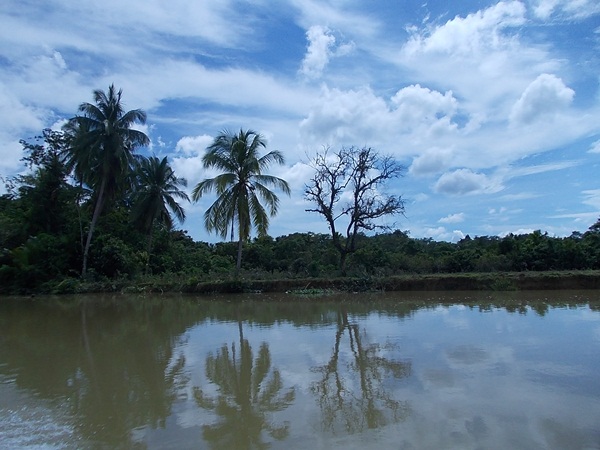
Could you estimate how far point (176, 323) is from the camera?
1219 cm

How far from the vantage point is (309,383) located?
605cm

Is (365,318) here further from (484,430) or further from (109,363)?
(484,430)

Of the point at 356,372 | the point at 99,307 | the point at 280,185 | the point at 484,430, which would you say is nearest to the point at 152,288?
the point at 99,307

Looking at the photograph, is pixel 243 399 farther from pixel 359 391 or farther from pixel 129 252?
pixel 129 252

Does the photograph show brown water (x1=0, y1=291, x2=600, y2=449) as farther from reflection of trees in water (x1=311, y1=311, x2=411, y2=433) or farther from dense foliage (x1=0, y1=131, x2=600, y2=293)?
dense foliage (x1=0, y1=131, x2=600, y2=293)

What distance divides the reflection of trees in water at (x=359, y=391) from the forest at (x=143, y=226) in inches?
554

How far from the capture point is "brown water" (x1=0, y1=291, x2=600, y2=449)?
4.32 metres

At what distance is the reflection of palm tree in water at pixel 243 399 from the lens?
171 inches

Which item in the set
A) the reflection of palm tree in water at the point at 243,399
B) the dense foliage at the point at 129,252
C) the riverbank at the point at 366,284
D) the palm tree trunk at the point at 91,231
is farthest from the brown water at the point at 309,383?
the palm tree trunk at the point at 91,231

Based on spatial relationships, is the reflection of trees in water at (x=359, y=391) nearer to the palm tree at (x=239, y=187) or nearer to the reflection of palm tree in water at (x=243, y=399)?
the reflection of palm tree in water at (x=243, y=399)

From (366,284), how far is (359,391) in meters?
15.1

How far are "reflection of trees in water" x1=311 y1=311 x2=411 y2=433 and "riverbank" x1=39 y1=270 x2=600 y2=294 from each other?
40.4 feet

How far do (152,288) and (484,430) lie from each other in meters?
20.4

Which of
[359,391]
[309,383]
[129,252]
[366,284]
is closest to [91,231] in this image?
[129,252]
